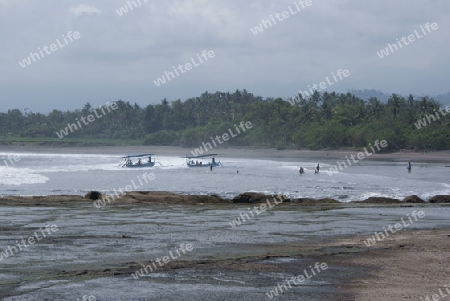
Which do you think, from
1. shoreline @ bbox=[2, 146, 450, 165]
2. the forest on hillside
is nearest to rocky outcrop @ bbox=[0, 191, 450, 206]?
shoreline @ bbox=[2, 146, 450, 165]

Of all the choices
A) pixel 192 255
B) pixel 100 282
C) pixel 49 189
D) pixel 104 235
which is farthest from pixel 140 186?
pixel 100 282

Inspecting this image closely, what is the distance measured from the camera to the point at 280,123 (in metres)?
147

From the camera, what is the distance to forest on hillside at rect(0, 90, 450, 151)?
121250 mm

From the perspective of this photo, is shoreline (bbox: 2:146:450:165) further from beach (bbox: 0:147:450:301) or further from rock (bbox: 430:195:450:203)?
beach (bbox: 0:147:450:301)

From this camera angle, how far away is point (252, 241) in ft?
67.0

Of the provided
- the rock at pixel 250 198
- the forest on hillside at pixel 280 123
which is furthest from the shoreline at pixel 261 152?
the rock at pixel 250 198

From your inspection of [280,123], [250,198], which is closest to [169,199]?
[250,198]

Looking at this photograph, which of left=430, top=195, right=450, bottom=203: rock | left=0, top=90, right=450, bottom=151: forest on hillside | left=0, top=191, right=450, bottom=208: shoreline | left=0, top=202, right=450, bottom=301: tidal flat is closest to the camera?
left=0, top=202, right=450, bottom=301: tidal flat

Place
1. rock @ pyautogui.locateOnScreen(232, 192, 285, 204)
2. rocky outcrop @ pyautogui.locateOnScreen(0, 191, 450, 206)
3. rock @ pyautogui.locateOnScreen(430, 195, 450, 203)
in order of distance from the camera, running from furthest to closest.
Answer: rock @ pyautogui.locateOnScreen(430, 195, 450, 203) < rock @ pyautogui.locateOnScreen(232, 192, 285, 204) < rocky outcrop @ pyautogui.locateOnScreen(0, 191, 450, 206)

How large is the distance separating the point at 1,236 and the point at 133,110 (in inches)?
6884

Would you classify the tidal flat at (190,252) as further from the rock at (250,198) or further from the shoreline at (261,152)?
the shoreline at (261,152)

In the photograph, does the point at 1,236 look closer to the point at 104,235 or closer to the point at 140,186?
the point at 104,235

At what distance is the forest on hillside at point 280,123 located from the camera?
121 metres

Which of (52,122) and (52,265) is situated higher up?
(52,122)
